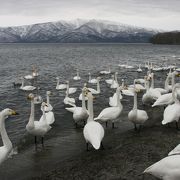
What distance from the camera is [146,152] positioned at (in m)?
10.9

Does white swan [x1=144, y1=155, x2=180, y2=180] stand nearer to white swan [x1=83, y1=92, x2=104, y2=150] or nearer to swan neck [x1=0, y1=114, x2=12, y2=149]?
white swan [x1=83, y1=92, x2=104, y2=150]

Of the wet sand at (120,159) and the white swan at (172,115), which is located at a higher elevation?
the white swan at (172,115)

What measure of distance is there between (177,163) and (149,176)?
1517 mm

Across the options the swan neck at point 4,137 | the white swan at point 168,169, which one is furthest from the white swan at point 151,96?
the white swan at point 168,169

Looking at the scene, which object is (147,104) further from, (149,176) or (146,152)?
(149,176)

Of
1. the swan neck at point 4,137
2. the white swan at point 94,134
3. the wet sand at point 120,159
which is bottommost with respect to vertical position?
the wet sand at point 120,159

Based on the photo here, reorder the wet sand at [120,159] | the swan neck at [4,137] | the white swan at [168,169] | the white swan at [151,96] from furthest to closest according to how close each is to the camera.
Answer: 1. the white swan at [151,96]
2. the swan neck at [4,137]
3. the wet sand at [120,159]
4. the white swan at [168,169]

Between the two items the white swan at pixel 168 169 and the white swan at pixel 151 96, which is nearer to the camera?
the white swan at pixel 168 169

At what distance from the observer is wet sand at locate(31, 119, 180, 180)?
9648mm

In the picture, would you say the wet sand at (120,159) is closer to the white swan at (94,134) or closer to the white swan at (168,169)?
the white swan at (94,134)

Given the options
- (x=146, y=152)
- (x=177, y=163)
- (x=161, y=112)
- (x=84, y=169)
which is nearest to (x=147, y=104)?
(x=161, y=112)

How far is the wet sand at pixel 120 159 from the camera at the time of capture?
9.65m

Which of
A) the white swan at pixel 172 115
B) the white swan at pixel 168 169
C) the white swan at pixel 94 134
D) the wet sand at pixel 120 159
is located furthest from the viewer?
the white swan at pixel 172 115

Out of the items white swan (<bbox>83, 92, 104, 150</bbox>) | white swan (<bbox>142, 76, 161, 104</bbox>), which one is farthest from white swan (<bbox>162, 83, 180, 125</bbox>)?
white swan (<bbox>142, 76, 161, 104</bbox>)
